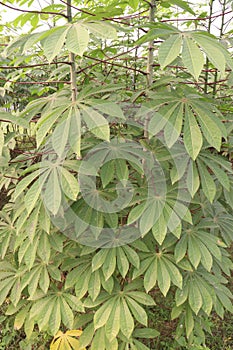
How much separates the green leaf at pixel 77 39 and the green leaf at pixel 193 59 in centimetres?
23

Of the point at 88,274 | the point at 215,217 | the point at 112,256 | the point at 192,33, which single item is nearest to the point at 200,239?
the point at 215,217

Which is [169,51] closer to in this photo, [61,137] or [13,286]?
[61,137]

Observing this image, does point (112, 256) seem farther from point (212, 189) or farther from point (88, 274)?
point (212, 189)

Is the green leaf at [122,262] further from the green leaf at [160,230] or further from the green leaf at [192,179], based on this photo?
the green leaf at [192,179]

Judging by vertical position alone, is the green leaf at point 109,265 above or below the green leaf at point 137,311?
above

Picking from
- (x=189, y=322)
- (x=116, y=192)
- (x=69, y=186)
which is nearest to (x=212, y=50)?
(x=69, y=186)

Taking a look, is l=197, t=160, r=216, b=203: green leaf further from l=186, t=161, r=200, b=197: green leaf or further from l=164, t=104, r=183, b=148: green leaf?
l=164, t=104, r=183, b=148: green leaf

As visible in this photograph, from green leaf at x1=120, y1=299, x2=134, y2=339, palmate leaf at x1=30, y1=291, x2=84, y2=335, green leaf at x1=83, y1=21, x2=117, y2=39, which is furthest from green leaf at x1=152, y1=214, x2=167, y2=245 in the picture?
green leaf at x1=83, y1=21, x2=117, y2=39

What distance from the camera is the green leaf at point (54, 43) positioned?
810 mm


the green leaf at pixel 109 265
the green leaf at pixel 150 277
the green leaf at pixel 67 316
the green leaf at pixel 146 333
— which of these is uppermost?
the green leaf at pixel 109 265

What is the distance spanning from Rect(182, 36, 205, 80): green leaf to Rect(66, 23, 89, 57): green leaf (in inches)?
8.9

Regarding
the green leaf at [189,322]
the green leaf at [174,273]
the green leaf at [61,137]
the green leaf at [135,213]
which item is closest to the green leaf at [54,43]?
the green leaf at [61,137]

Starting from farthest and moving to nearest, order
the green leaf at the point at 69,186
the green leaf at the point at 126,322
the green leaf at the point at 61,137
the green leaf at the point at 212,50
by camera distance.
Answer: the green leaf at the point at 126,322 < the green leaf at the point at 69,186 < the green leaf at the point at 61,137 < the green leaf at the point at 212,50

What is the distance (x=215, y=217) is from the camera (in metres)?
1.46
